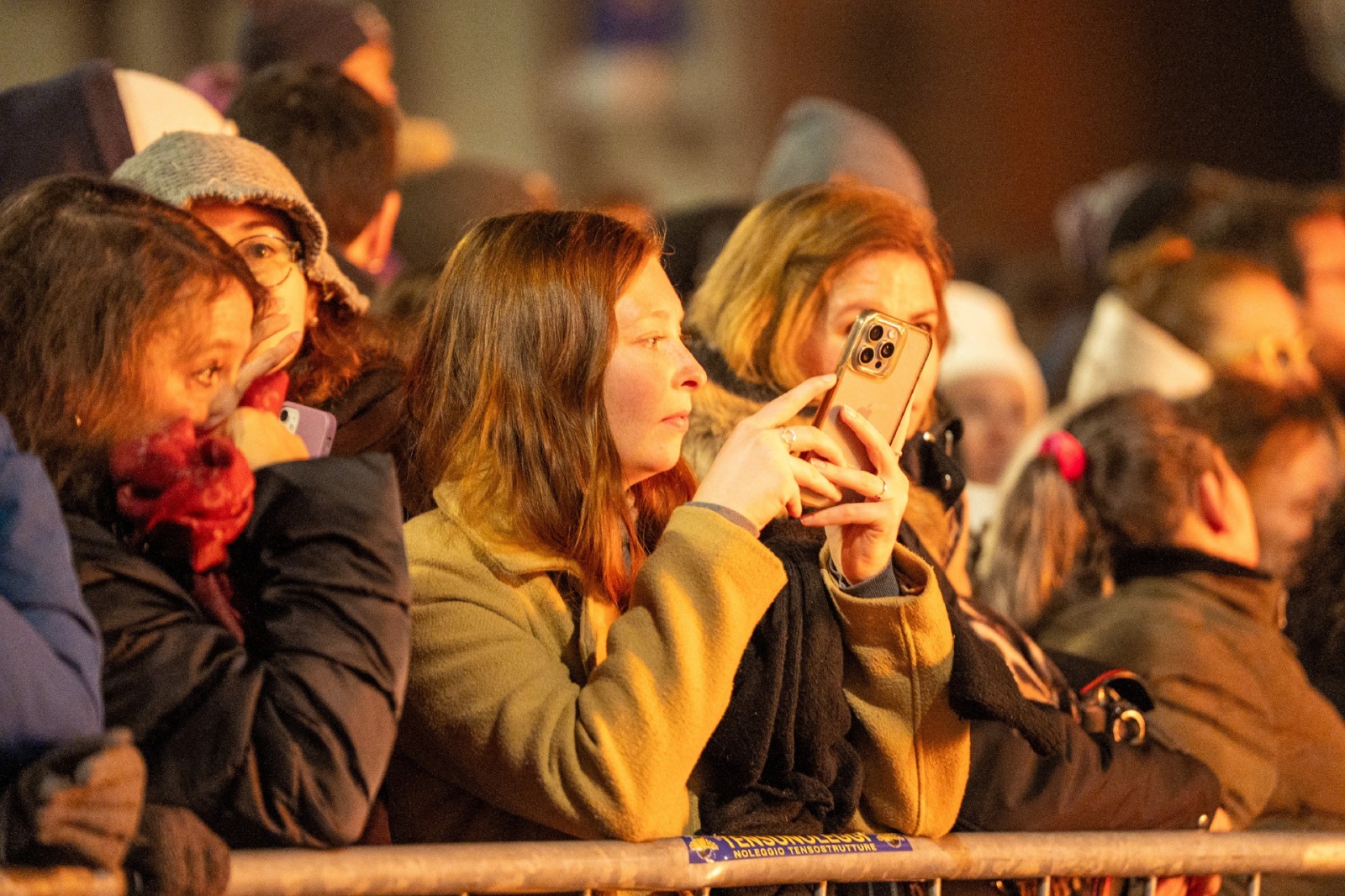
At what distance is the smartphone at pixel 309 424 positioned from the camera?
8.18ft

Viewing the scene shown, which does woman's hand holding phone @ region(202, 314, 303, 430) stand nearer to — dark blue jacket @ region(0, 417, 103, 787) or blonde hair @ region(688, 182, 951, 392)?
dark blue jacket @ region(0, 417, 103, 787)

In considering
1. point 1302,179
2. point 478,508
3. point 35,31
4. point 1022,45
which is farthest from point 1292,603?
point 35,31

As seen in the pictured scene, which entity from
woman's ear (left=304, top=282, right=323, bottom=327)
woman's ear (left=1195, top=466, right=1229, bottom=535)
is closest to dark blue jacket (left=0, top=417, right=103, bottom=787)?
woman's ear (left=304, top=282, right=323, bottom=327)

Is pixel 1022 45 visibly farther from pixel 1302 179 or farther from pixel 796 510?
pixel 796 510

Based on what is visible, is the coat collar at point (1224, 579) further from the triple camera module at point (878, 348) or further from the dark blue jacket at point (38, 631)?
the dark blue jacket at point (38, 631)

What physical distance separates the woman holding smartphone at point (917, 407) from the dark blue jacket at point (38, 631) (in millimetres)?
1167

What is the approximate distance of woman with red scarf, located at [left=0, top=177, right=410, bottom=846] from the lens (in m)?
1.95

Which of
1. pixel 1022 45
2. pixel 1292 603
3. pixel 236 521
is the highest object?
pixel 236 521

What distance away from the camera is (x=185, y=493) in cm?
196

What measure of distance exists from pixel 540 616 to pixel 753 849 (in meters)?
0.44

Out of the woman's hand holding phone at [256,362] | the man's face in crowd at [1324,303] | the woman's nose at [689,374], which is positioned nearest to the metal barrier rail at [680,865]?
the woman's hand holding phone at [256,362]

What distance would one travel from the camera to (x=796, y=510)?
237cm

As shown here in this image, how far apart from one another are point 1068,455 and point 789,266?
0.97 m

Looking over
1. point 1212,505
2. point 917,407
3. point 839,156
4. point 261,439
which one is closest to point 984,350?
point 839,156
